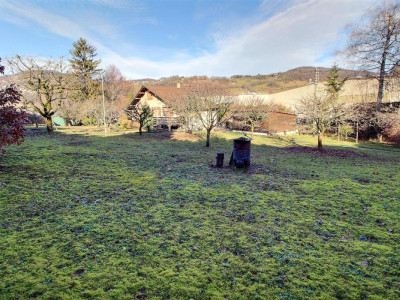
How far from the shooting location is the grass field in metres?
2.69

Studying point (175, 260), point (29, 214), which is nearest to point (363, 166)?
point (175, 260)

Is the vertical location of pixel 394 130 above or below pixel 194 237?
above

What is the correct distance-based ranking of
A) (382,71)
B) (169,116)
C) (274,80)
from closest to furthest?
(382,71)
(169,116)
(274,80)

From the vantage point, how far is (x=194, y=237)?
380 centimetres

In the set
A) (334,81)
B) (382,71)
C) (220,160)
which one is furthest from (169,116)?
(334,81)

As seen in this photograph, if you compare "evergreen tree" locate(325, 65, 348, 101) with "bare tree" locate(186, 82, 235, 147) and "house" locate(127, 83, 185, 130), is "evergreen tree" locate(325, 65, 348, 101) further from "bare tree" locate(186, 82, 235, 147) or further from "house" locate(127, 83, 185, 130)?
A: "house" locate(127, 83, 185, 130)

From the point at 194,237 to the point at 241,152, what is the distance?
18.4 ft

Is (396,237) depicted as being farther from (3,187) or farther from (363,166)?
(3,187)

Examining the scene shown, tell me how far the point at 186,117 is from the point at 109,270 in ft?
64.1

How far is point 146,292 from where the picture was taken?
256cm

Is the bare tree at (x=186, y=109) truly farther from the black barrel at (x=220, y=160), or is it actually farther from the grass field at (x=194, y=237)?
the grass field at (x=194, y=237)

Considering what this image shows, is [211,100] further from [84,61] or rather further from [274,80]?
[274,80]

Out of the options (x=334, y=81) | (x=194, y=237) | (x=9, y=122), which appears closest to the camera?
(x=194, y=237)

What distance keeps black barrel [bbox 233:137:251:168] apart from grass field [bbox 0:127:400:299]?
1.52m
